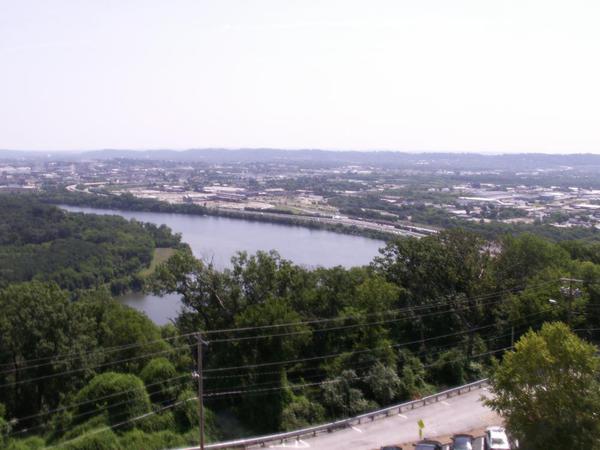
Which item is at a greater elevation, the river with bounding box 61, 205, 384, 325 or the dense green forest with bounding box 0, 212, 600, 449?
the dense green forest with bounding box 0, 212, 600, 449

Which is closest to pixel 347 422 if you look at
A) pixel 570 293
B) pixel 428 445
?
pixel 428 445

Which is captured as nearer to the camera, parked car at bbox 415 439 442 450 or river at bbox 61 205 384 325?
parked car at bbox 415 439 442 450

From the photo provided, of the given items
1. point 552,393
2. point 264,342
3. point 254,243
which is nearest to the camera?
point 552,393

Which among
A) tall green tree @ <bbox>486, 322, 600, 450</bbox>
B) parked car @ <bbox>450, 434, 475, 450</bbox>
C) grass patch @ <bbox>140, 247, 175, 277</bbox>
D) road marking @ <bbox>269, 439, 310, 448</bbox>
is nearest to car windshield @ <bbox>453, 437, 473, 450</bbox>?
parked car @ <bbox>450, 434, 475, 450</bbox>

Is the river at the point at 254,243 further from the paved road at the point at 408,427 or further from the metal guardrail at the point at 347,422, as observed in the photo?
the paved road at the point at 408,427

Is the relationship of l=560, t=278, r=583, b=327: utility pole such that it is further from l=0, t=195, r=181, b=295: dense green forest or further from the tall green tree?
l=0, t=195, r=181, b=295: dense green forest

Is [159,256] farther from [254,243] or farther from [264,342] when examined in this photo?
[264,342]

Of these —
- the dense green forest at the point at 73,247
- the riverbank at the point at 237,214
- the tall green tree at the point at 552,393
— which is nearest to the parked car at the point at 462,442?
the tall green tree at the point at 552,393

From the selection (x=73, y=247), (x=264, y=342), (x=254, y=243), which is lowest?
(x=254, y=243)
